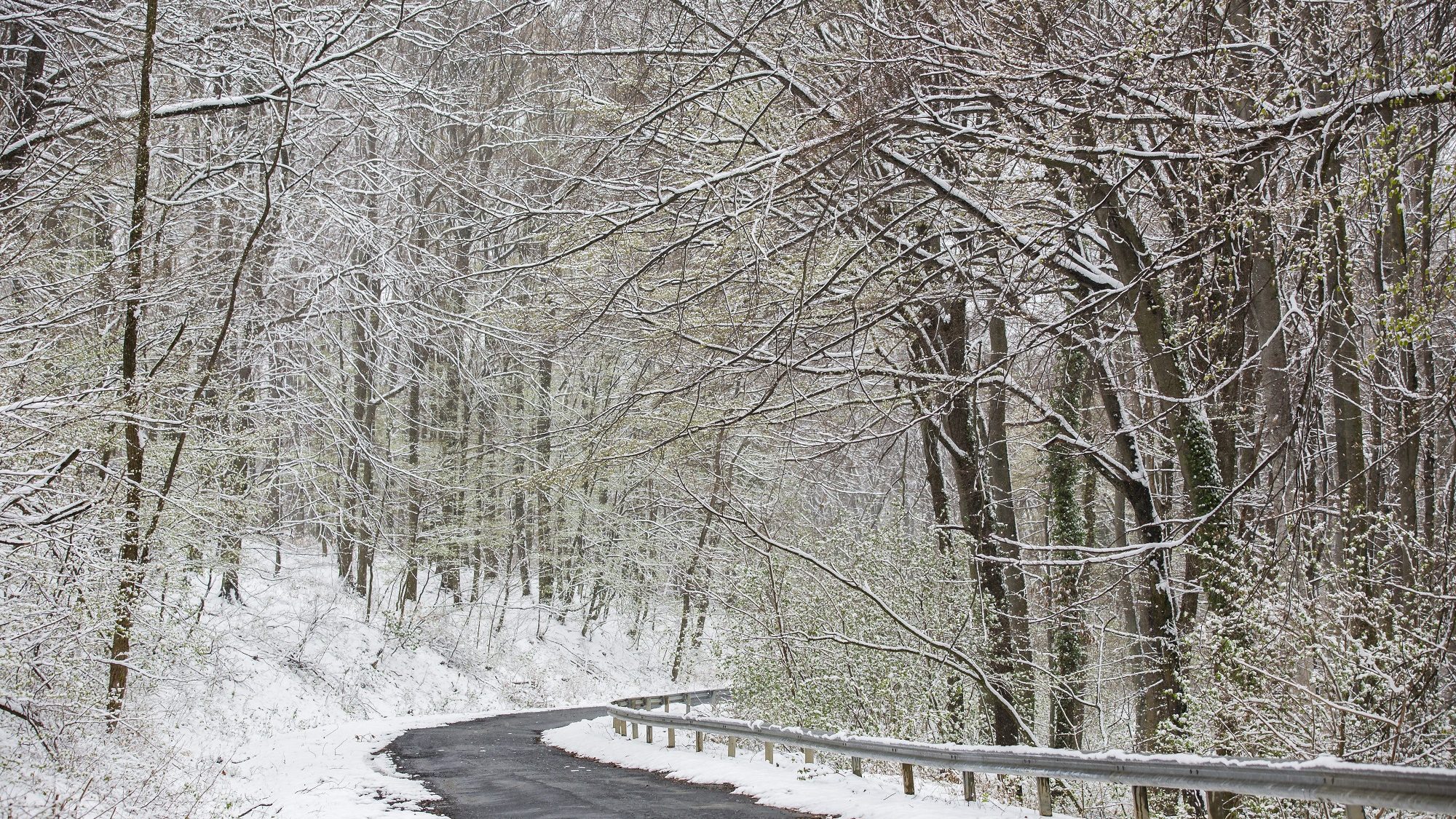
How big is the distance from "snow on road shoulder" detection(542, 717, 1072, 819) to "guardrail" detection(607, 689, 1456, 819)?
32 cm

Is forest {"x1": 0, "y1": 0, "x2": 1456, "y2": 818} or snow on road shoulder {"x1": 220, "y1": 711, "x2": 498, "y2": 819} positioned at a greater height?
forest {"x1": 0, "y1": 0, "x2": 1456, "y2": 818}

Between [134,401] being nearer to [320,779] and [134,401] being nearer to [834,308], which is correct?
[320,779]

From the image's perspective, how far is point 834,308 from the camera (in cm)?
1261

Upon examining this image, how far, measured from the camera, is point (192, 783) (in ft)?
37.7

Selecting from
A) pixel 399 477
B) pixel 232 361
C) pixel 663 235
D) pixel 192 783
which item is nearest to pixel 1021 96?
pixel 663 235

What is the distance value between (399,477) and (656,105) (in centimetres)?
1614

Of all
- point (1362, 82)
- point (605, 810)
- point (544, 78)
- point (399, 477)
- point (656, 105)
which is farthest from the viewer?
point (399, 477)

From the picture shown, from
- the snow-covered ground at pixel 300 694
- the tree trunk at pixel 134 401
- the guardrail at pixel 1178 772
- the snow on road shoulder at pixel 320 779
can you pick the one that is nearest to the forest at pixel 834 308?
the tree trunk at pixel 134 401

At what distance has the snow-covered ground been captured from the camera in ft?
33.6

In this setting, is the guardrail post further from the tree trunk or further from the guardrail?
the tree trunk

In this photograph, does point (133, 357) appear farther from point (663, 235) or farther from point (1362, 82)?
point (1362, 82)

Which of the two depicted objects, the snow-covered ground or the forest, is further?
the snow-covered ground

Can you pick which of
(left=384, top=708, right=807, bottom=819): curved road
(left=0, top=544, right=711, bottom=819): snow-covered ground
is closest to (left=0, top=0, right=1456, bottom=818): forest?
(left=0, top=544, right=711, bottom=819): snow-covered ground

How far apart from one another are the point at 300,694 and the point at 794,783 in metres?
15.5
